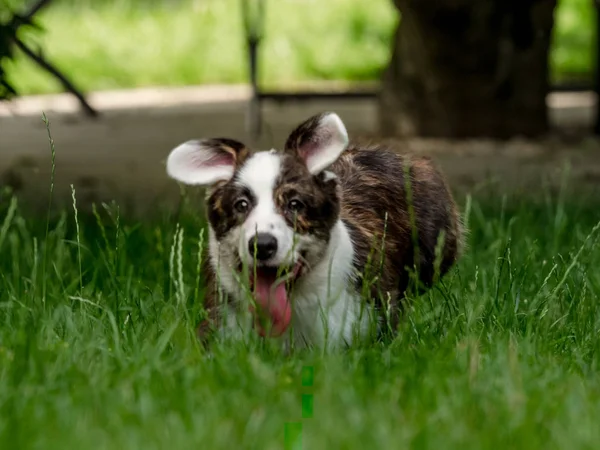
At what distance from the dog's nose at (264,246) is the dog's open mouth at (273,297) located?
0.28 ft

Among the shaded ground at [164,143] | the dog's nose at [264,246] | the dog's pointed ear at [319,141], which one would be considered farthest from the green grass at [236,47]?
the dog's nose at [264,246]

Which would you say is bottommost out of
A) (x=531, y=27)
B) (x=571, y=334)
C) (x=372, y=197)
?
(x=571, y=334)

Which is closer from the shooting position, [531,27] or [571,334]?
[571,334]

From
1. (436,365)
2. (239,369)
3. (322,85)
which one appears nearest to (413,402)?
(436,365)

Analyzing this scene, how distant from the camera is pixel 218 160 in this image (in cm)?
388

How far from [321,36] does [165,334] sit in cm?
967

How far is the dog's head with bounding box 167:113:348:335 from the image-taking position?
3551 mm

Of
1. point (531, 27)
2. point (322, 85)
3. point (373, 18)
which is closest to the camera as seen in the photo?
point (531, 27)

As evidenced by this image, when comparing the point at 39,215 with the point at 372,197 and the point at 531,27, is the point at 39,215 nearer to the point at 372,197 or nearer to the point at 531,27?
the point at 372,197

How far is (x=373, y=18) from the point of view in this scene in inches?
522

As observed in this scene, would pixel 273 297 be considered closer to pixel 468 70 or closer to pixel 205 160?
pixel 205 160

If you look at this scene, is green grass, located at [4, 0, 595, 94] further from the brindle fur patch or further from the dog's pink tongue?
the dog's pink tongue

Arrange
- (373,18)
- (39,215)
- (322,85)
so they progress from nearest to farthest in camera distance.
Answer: (39,215)
(322,85)
(373,18)

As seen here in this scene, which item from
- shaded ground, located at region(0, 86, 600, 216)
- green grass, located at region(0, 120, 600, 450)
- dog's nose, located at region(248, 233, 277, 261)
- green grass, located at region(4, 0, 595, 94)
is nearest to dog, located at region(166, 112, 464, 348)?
dog's nose, located at region(248, 233, 277, 261)
